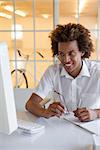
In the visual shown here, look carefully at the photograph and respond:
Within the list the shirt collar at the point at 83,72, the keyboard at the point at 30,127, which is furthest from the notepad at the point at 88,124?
the shirt collar at the point at 83,72

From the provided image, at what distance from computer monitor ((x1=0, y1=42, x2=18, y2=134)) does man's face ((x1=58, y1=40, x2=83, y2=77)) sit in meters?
0.98

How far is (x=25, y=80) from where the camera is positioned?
3748 millimetres

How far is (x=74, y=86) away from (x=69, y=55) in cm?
22

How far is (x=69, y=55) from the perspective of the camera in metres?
1.84

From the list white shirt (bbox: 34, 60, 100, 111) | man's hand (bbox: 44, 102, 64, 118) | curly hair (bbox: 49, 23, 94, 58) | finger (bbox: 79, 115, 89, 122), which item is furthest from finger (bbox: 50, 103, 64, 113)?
curly hair (bbox: 49, 23, 94, 58)

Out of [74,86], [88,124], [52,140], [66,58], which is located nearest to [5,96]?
[52,140]

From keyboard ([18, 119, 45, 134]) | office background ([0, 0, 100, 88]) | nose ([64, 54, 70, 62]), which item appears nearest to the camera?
keyboard ([18, 119, 45, 134])

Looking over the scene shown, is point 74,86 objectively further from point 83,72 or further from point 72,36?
point 72,36

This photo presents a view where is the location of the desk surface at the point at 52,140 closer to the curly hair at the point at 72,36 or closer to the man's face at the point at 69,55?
the man's face at the point at 69,55

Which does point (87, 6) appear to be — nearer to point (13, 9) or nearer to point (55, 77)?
point (13, 9)

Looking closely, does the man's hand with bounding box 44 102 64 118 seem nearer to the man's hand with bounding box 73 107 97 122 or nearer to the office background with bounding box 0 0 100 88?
the man's hand with bounding box 73 107 97 122

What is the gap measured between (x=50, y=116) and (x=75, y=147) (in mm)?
475

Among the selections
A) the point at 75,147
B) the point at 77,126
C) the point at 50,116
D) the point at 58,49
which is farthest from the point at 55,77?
the point at 75,147

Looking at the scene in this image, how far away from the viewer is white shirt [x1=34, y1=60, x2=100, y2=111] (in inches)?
73.9
